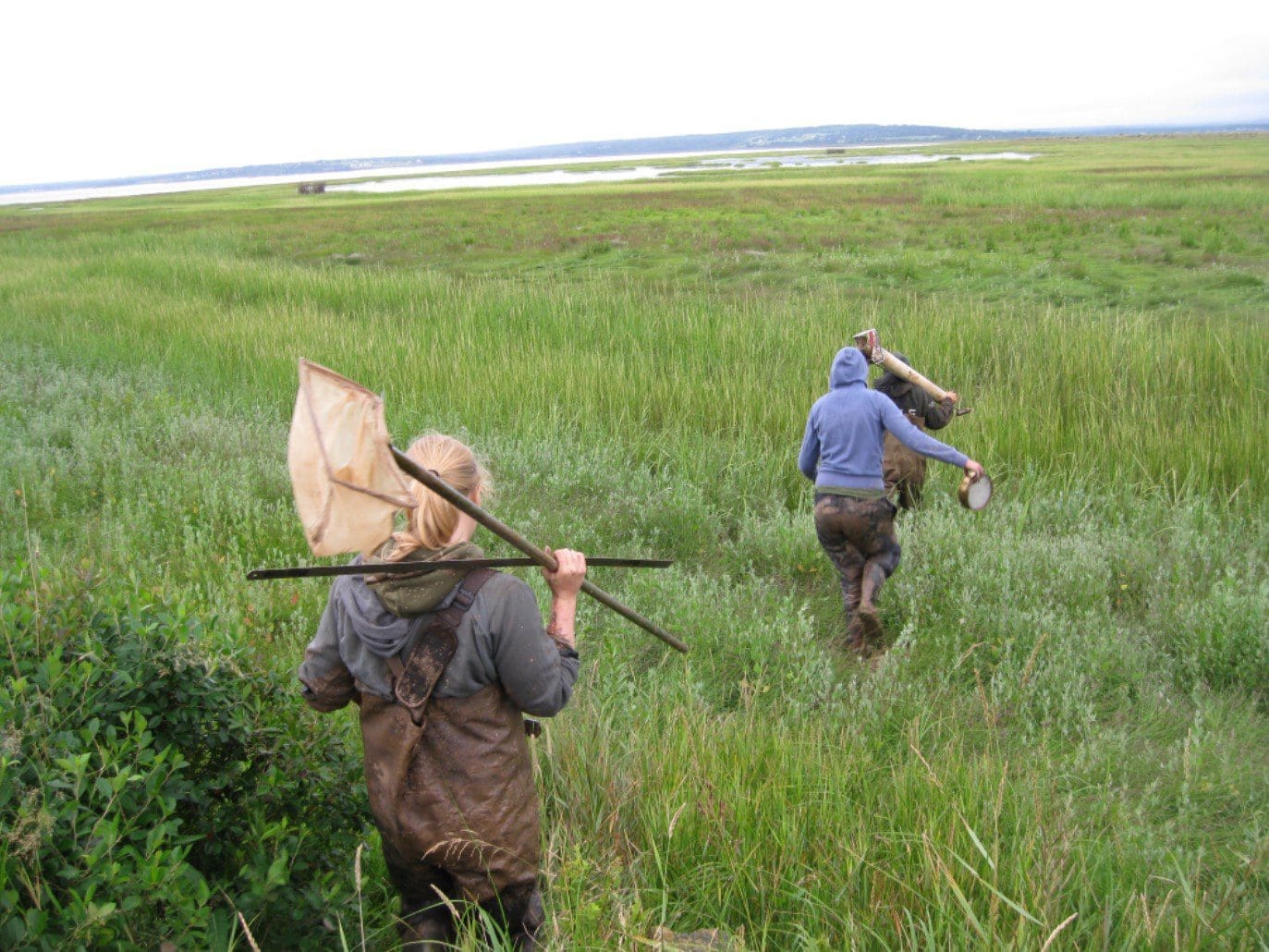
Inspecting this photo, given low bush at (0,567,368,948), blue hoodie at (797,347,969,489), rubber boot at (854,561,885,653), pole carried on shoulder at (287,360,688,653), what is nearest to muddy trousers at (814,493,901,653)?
rubber boot at (854,561,885,653)

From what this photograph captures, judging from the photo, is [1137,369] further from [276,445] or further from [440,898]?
[440,898]

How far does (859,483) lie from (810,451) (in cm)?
41

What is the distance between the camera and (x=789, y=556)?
6.63m

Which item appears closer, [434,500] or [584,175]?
[434,500]

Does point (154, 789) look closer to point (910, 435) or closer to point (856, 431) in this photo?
point (856, 431)

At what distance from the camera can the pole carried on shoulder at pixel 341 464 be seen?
1625mm

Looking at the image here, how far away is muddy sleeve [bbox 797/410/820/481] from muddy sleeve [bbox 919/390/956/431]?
874mm

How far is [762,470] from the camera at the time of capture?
8203mm

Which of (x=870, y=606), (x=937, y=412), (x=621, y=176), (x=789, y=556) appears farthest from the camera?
(x=621, y=176)

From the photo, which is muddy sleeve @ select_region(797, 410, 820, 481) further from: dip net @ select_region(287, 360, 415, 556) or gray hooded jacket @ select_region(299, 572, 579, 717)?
dip net @ select_region(287, 360, 415, 556)

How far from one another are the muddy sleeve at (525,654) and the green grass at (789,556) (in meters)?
0.54

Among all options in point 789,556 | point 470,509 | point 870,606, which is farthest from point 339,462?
point 789,556

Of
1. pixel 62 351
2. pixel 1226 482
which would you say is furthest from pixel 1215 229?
pixel 62 351

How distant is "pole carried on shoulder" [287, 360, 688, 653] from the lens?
1.62m
